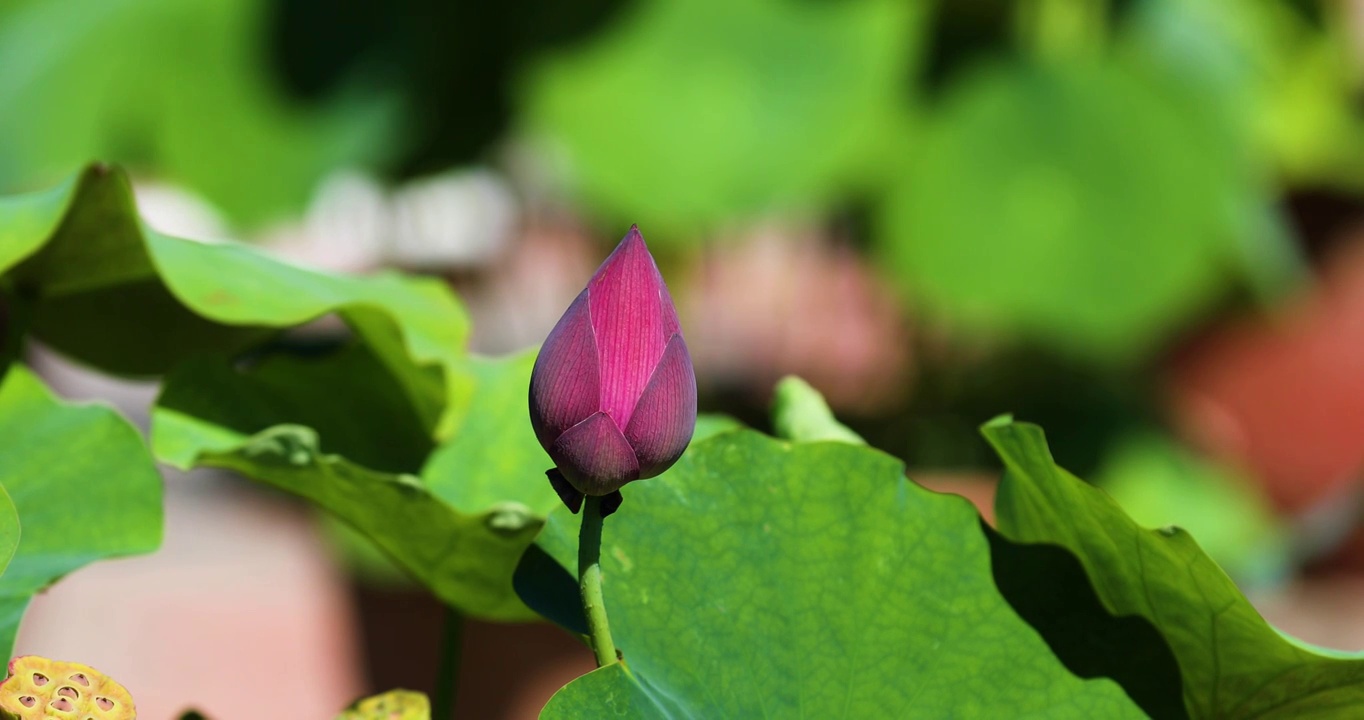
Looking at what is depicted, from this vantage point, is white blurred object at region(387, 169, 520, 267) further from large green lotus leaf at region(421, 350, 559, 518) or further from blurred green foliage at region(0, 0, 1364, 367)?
large green lotus leaf at region(421, 350, 559, 518)

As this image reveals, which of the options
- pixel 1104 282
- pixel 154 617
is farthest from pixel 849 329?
pixel 154 617

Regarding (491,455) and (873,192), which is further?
(873,192)

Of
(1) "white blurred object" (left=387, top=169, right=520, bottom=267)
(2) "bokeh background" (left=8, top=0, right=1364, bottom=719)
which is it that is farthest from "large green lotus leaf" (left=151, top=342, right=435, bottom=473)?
(1) "white blurred object" (left=387, top=169, right=520, bottom=267)

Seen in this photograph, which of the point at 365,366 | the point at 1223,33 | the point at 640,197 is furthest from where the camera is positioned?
the point at 1223,33

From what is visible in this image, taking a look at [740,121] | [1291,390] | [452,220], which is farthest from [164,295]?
[452,220]

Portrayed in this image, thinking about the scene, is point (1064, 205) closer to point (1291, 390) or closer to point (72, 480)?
point (1291, 390)

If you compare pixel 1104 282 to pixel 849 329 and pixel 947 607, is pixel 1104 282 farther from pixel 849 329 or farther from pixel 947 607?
pixel 947 607
